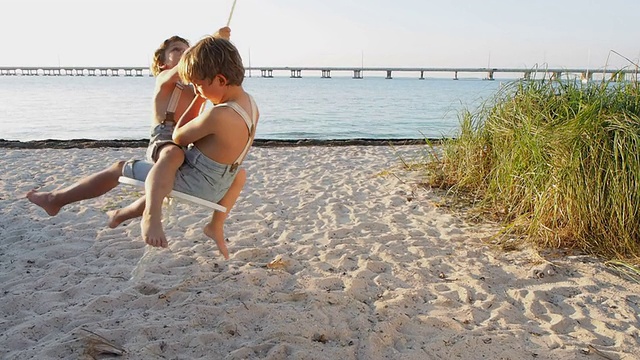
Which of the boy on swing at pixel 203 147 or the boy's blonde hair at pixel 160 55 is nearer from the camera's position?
the boy on swing at pixel 203 147

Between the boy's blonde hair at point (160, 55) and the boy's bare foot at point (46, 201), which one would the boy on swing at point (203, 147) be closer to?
the boy's bare foot at point (46, 201)

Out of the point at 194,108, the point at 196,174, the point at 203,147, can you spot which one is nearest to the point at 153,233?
the point at 196,174

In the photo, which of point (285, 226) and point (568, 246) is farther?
point (285, 226)

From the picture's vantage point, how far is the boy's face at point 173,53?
3.47 m

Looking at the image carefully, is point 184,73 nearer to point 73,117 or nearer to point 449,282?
point 449,282

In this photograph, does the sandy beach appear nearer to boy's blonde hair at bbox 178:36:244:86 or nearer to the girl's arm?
the girl's arm

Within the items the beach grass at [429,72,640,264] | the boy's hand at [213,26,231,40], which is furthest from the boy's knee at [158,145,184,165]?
the beach grass at [429,72,640,264]

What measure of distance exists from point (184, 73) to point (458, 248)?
2.66m

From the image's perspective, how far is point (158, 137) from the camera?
3213 millimetres

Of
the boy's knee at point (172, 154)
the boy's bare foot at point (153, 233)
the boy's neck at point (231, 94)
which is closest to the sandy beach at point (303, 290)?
the boy's bare foot at point (153, 233)

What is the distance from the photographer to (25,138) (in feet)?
48.4

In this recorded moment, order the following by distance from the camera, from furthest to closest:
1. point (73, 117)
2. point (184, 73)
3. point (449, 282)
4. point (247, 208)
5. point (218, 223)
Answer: point (73, 117) < point (247, 208) < point (449, 282) < point (218, 223) < point (184, 73)

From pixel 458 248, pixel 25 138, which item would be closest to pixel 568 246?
pixel 458 248

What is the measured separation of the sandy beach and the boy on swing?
0.62 meters
